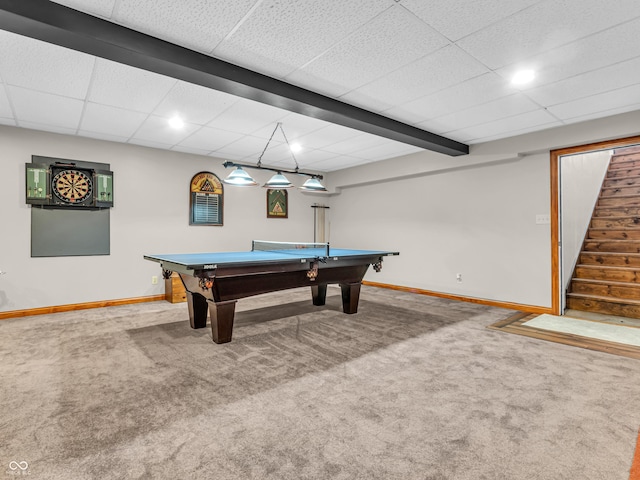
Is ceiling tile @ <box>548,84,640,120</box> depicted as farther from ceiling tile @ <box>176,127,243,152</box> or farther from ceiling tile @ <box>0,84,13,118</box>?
ceiling tile @ <box>0,84,13,118</box>

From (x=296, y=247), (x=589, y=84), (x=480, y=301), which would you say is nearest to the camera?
(x=589, y=84)

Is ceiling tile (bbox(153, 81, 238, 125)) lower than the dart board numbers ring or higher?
higher

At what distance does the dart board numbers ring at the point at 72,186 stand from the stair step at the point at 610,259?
7.40 meters

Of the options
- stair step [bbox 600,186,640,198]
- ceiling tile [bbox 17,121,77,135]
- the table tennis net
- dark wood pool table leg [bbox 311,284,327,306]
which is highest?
ceiling tile [bbox 17,121,77,135]

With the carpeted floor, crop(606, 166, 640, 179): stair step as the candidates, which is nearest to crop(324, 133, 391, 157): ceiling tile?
the carpeted floor

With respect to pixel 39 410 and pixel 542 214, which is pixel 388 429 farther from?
pixel 542 214

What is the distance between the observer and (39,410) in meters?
2.09

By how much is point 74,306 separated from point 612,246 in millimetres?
7943

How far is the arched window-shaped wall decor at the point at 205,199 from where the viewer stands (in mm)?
5770

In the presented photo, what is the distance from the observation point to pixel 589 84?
3.09m

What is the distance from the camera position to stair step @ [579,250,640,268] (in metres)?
4.85

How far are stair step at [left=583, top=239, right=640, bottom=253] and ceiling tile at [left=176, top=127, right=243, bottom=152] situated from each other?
5652 mm

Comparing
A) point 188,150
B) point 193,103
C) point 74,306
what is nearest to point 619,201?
point 193,103

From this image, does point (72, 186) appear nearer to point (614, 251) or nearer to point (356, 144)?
point (356, 144)
